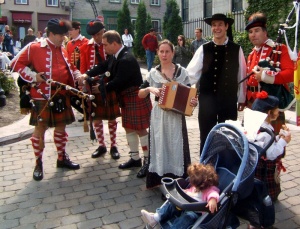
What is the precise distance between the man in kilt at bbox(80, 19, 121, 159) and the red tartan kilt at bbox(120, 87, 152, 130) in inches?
15.6

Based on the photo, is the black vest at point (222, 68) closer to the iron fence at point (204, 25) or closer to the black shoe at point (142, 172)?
the black shoe at point (142, 172)

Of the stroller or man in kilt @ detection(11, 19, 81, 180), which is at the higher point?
man in kilt @ detection(11, 19, 81, 180)

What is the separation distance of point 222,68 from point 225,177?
1.44 m

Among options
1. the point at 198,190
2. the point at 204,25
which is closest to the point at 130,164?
the point at 198,190

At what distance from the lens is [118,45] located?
14.6ft

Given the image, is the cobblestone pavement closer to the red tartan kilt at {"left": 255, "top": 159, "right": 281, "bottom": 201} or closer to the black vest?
the red tartan kilt at {"left": 255, "top": 159, "right": 281, "bottom": 201}

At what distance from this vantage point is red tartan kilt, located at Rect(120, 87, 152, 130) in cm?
447

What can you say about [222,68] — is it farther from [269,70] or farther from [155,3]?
[155,3]

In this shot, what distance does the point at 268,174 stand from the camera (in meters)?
3.27

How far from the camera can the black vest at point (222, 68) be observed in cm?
388

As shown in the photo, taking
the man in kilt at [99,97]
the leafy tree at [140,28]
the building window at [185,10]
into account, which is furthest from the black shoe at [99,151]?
the building window at [185,10]

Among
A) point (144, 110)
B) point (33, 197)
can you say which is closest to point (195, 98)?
point (144, 110)

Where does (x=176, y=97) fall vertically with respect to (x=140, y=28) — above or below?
below

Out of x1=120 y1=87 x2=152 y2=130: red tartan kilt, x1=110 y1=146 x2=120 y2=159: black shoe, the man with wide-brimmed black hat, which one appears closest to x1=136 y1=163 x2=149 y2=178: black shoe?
x1=120 y1=87 x2=152 y2=130: red tartan kilt
